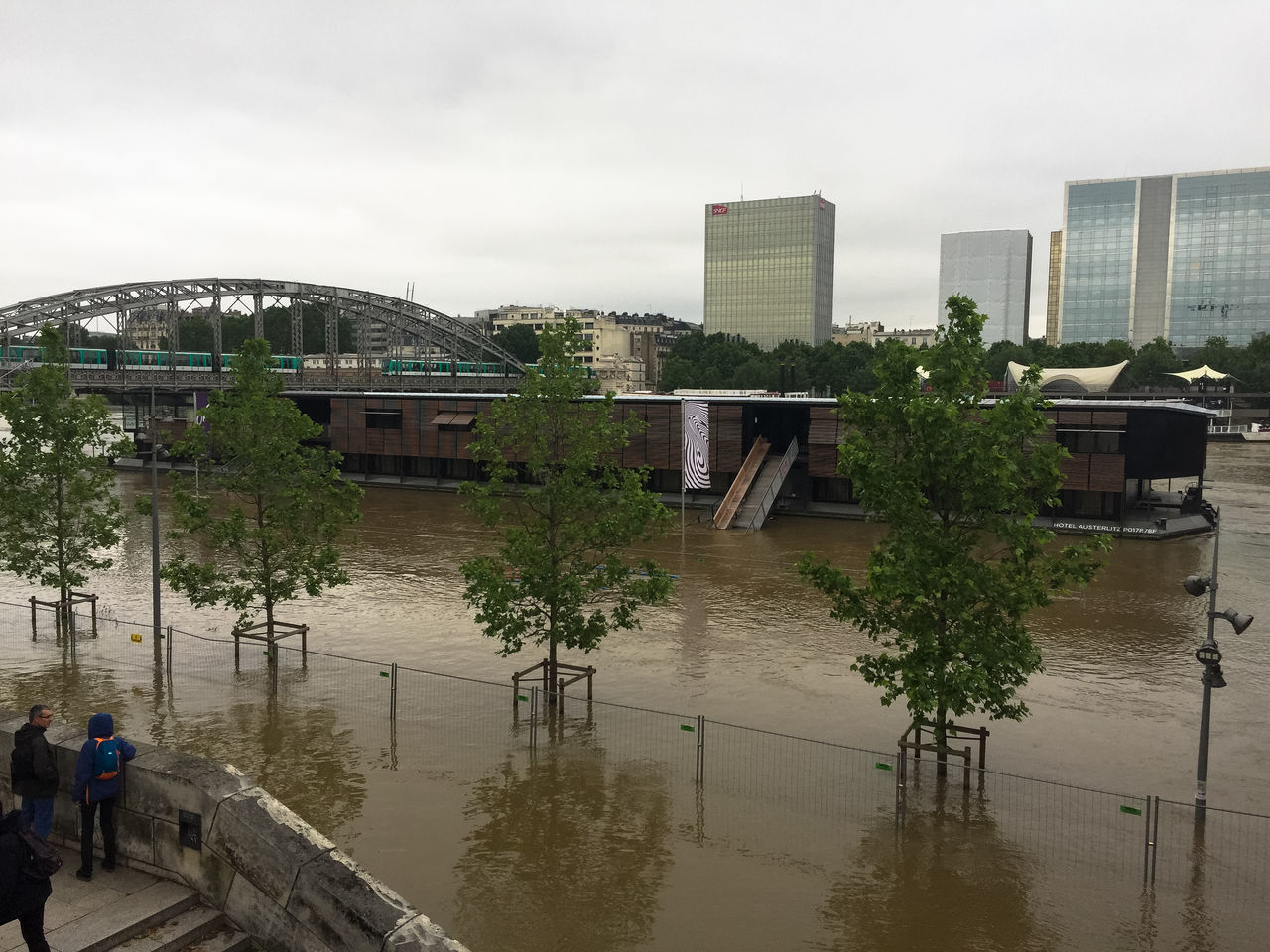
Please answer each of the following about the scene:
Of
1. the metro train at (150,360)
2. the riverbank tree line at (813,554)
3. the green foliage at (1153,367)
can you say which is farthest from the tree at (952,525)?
the green foliage at (1153,367)

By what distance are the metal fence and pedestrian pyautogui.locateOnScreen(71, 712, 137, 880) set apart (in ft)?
18.5

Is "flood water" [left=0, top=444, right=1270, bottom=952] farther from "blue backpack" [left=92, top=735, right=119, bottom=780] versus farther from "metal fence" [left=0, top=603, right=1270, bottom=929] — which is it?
"blue backpack" [left=92, top=735, right=119, bottom=780]

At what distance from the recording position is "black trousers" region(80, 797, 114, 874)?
37.1ft

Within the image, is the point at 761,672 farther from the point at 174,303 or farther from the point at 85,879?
the point at 174,303

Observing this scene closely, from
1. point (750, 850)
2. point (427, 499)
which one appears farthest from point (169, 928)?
point (427, 499)

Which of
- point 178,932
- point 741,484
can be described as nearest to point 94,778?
point 178,932

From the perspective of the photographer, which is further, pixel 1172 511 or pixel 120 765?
pixel 1172 511

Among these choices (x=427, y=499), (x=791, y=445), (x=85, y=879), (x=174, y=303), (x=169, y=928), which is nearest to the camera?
(x=169, y=928)

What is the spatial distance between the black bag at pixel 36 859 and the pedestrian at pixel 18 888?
0.03 metres

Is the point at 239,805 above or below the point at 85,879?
above

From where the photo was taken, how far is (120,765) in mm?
11766

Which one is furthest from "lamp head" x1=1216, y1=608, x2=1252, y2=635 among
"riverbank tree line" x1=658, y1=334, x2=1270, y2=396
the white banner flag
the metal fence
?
"riverbank tree line" x1=658, y1=334, x2=1270, y2=396

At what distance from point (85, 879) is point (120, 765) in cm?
126

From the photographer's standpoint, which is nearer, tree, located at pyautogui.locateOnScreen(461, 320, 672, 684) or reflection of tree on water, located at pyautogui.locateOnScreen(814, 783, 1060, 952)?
reflection of tree on water, located at pyautogui.locateOnScreen(814, 783, 1060, 952)
